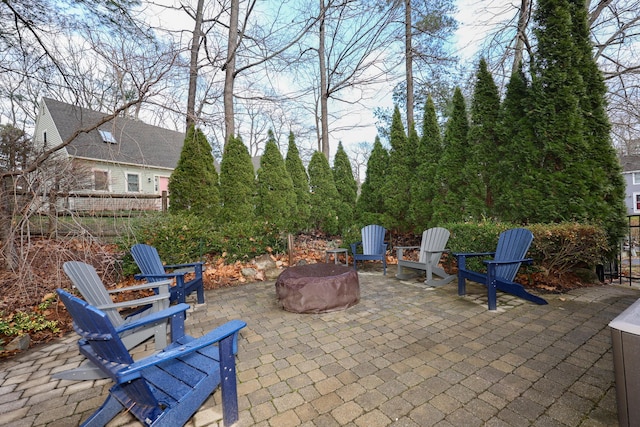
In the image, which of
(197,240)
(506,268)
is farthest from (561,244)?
(197,240)

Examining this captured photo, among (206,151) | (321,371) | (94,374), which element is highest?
(206,151)

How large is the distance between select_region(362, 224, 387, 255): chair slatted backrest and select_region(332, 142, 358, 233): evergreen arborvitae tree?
2.71 meters

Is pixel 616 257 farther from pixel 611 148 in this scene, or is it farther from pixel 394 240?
pixel 394 240

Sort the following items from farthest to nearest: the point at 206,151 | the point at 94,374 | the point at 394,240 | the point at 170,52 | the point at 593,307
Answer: the point at 394,240
the point at 206,151
the point at 170,52
the point at 593,307
the point at 94,374

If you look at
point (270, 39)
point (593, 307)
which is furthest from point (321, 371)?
point (270, 39)

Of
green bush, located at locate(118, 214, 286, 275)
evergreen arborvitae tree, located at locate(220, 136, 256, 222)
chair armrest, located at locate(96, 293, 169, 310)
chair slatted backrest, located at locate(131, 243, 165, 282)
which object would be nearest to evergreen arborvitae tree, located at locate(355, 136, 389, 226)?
green bush, located at locate(118, 214, 286, 275)

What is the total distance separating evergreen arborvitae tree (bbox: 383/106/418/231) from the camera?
264 inches

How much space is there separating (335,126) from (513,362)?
11778 millimetres

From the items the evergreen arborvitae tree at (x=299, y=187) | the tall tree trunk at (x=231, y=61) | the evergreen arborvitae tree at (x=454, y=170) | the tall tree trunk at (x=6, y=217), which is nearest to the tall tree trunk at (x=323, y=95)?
the evergreen arborvitae tree at (x=299, y=187)

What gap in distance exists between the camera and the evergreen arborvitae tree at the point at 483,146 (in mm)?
5203

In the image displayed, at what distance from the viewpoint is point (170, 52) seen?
3617 mm

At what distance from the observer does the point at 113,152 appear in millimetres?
3469

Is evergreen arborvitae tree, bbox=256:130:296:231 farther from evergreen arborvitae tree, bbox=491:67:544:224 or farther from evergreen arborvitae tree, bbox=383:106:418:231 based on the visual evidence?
evergreen arborvitae tree, bbox=491:67:544:224

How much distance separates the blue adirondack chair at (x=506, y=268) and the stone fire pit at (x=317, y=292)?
1.44 meters
